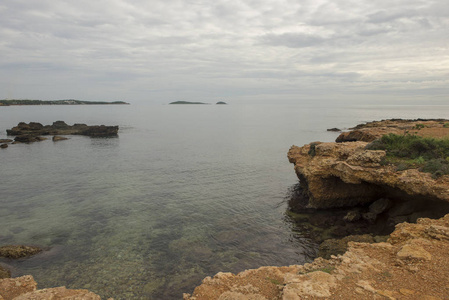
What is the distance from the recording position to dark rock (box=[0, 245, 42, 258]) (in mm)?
15219

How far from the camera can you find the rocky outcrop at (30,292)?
8930 mm

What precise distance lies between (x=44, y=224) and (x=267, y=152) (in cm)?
3602

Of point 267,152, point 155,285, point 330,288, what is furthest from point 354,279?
point 267,152

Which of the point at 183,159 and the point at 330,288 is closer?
the point at 330,288

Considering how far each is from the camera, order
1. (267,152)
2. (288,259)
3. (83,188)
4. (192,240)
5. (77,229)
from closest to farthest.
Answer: (288,259) → (192,240) → (77,229) → (83,188) → (267,152)

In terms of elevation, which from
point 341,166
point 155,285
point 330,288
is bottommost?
point 155,285

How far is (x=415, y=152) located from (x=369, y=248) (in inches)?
423

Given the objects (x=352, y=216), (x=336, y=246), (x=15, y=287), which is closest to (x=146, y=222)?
(x=15, y=287)

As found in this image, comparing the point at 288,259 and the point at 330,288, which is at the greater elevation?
the point at 330,288

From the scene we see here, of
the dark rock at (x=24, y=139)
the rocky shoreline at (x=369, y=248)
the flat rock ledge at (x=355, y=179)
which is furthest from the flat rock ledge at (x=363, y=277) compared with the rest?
the dark rock at (x=24, y=139)

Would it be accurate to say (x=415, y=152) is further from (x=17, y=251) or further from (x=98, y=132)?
(x=98, y=132)

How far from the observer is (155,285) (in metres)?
13.3

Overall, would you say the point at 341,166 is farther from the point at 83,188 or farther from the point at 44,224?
the point at 83,188

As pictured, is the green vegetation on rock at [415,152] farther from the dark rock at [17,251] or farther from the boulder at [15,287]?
the dark rock at [17,251]
